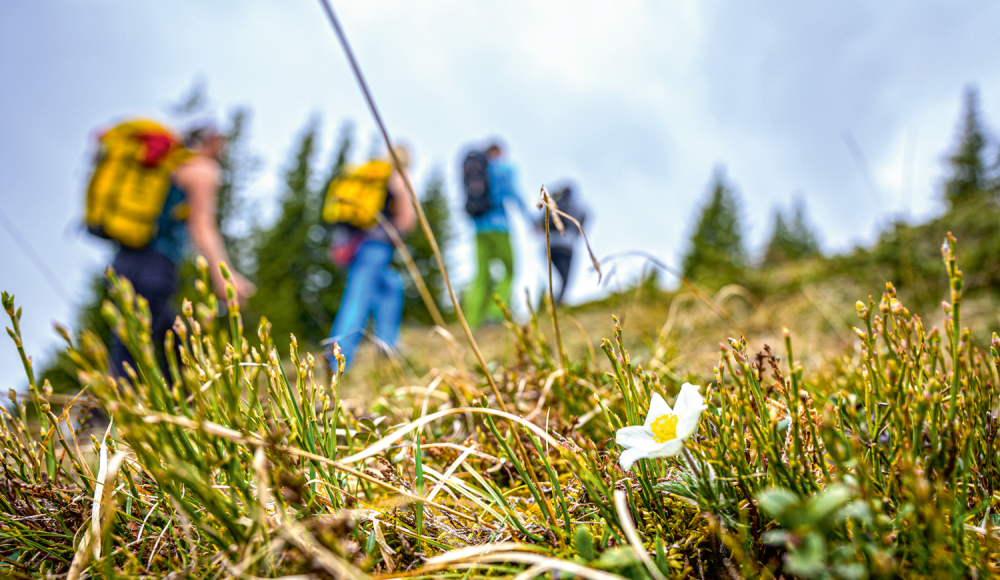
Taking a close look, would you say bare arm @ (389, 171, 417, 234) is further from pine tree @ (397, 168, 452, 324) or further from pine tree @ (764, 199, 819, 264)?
pine tree @ (764, 199, 819, 264)

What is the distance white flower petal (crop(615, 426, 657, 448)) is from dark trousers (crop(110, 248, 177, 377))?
3.55 meters

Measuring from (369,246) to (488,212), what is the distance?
4021mm

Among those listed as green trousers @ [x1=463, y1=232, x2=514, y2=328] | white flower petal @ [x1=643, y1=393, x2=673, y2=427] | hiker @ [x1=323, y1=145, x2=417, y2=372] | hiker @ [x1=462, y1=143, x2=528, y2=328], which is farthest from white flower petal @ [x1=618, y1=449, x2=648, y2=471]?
green trousers @ [x1=463, y1=232, x2=514, y2=328]

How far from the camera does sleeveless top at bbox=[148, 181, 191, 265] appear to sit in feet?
11.6

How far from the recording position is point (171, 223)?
3.63 meters

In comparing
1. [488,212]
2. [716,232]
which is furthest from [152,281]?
[716,232]

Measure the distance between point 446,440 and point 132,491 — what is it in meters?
0.76

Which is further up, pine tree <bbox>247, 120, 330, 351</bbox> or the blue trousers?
pine tree <bbox>247, 120, 330, 351</bbox>

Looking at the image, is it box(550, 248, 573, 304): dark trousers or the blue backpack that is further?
box(550, 248, 573, 304): dark trousers

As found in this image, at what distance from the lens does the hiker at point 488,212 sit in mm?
8320

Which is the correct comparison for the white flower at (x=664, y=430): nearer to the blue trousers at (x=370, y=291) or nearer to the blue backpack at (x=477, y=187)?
the blue trousers at (x=370, y=291)

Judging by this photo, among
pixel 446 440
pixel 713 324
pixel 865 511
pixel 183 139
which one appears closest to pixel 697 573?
pixel 865 511

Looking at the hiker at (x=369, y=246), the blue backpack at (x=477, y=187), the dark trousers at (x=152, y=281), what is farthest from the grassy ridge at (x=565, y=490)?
the blue backpack at (x=477, y=187)

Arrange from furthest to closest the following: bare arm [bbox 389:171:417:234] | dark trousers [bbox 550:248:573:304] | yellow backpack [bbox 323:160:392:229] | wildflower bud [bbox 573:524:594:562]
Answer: dark trousers [bbox 550:248:573:304], bare arm [bbox 389:171:417:234], yellow backpack [bbox 323:160:392:229], wildflower bud [bbox 573:524:594:562]
